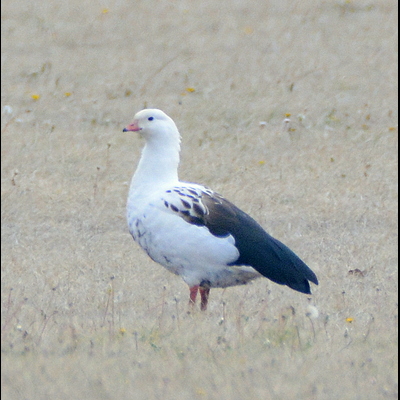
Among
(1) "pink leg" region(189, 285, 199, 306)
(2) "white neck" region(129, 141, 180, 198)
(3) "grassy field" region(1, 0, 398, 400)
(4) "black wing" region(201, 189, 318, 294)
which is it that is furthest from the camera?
(2) "white neck" region(129, 141, 180, 198)

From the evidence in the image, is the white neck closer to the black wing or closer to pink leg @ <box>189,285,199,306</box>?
the black wing

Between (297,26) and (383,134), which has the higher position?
(297,26)

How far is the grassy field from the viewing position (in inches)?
194

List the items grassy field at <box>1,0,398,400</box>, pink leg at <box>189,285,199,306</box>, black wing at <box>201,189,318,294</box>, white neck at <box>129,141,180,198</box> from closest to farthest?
1. grassy field at <box>1,0,398,400</box>
2. black wing at <box>201,189,318,294</box>
3. pink leg at <box>189,285,199,306</box>
4. white neck at <box>129,141,180,198</box>

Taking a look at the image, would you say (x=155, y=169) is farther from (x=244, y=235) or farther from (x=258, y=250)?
(x=258, y=250)

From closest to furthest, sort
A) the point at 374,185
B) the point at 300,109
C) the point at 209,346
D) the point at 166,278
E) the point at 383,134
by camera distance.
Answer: the point at 209,346, the point at 166,278, the point at 374,185, the point at 383,134, the point at 300,109

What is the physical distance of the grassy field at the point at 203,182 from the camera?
4.93m

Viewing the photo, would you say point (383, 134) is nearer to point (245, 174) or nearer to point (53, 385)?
point (245, 174)

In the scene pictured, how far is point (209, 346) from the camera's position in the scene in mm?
5137

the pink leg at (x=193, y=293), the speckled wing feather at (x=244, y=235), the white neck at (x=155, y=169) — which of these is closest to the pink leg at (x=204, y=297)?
the pink leg at (x=193, y=293)

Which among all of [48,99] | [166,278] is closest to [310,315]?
[166,278]

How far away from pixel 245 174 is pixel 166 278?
11.6 feet

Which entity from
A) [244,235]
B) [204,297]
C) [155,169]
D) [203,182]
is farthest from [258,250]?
[203,182]

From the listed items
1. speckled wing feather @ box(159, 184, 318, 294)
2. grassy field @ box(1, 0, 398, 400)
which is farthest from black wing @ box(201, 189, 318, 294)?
grassy field @ box(1, 0, 398, 400)
